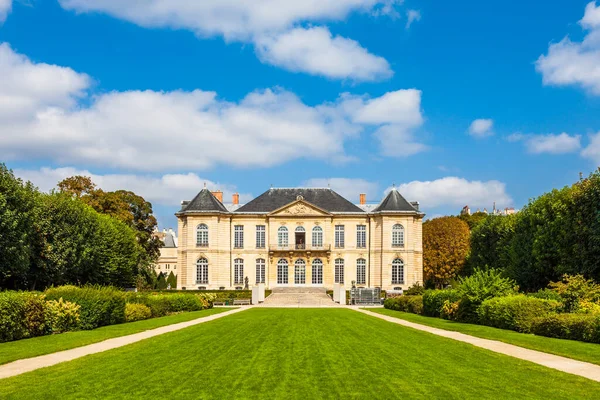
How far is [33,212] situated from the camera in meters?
29.0

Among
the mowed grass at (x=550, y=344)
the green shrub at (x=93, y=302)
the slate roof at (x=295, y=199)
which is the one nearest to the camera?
the mowed grass at (x=550, y=344)

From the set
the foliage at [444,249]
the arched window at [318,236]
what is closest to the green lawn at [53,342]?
the arched window at [318,236]

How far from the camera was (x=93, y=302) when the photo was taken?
18.8m

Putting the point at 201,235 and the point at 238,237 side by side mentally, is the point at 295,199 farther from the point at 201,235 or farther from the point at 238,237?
the point at 201,235

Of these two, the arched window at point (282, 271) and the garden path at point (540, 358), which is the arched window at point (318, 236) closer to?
the arched window at point (282, 271)

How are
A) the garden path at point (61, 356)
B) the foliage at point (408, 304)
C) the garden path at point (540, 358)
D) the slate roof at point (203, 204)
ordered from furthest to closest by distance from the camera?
the slate roof at point (203, 204)
the foliage at point (408, 304)
the garden path at point (61, 356)
the garden path at point (540, 358)

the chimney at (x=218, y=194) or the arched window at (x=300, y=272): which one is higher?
the chimney at (x=218, y=194)

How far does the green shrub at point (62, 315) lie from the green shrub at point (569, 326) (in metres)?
13.3

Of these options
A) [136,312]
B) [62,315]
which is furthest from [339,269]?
[62,315]

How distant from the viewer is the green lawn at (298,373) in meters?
7.87

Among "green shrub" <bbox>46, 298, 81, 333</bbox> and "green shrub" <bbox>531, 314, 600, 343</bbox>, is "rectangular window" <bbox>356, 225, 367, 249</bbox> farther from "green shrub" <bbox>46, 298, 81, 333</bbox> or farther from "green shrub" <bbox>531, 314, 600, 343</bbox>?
"green shrub" <bbox>46, 298, 81, 333</bbox>

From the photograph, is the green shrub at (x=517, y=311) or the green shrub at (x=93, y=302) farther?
the green shrub at (x=93, y=302)

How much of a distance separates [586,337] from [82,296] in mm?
14178

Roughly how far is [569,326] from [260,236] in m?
42.3
